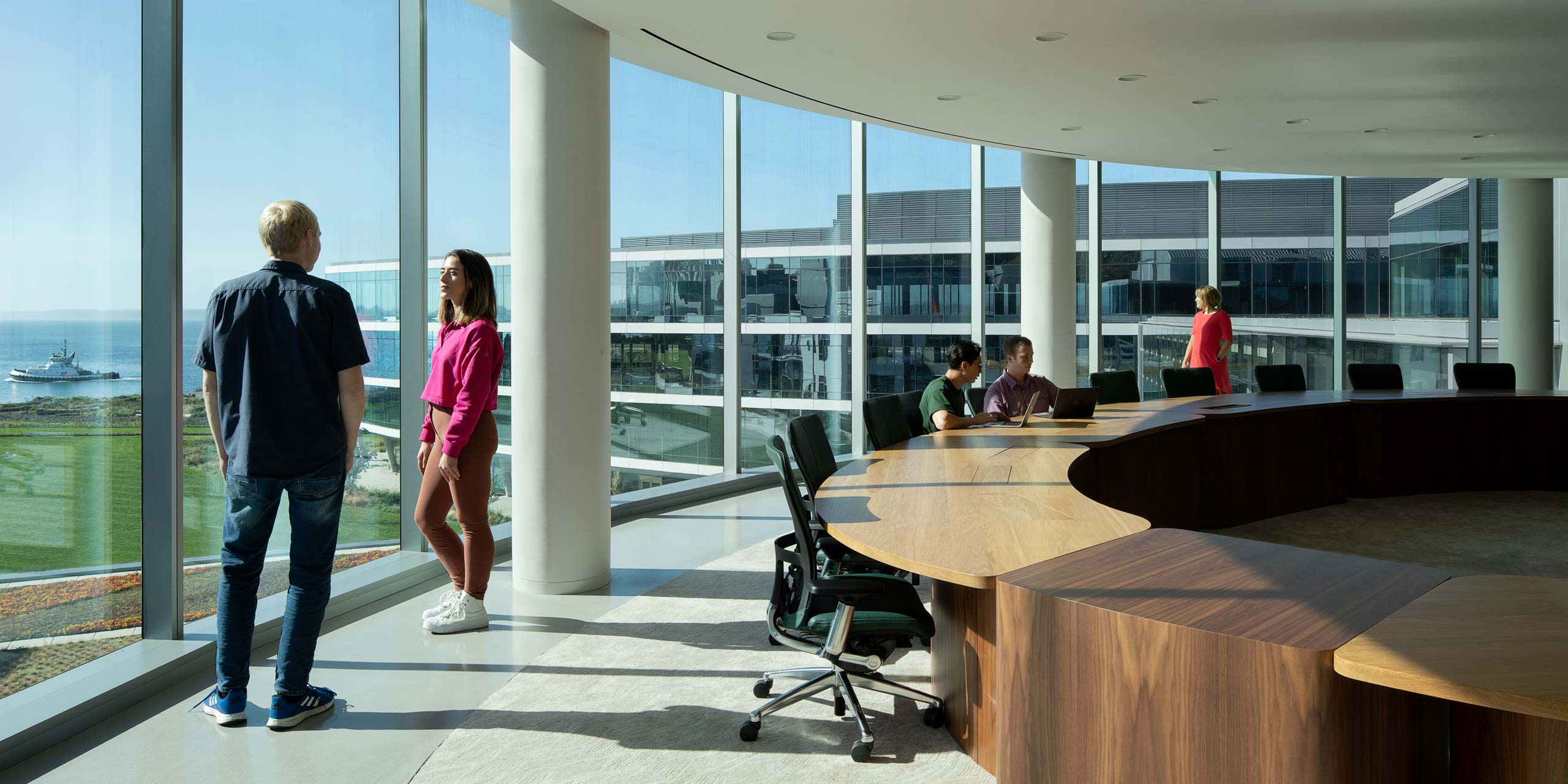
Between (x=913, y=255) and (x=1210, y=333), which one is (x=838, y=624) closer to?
(x=913, y=255)

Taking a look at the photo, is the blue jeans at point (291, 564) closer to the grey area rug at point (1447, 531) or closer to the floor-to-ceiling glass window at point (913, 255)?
the grey area rug at point (1447, 531)

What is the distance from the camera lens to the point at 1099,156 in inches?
335

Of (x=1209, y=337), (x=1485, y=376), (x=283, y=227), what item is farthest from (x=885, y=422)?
(x=1485, y=376)

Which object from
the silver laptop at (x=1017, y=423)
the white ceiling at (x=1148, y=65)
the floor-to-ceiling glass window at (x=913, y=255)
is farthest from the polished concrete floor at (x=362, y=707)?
the floor-to-ceiling glass window at (x=913, y=255)

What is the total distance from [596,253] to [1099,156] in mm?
5773

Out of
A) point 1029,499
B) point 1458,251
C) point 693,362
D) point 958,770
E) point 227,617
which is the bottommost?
point 958,770

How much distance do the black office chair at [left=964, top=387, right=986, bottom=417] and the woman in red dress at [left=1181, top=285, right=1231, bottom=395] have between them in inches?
115

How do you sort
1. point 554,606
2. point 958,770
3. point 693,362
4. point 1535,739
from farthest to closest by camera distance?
1. point 693,362
2. point 554,606
3. point 958,770
4. point 1535,739

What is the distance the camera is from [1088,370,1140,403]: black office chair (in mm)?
6957

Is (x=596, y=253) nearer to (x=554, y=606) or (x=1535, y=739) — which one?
(x=554, y=606)

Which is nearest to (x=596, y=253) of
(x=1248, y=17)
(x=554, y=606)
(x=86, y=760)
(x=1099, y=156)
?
(x=554, y=606)

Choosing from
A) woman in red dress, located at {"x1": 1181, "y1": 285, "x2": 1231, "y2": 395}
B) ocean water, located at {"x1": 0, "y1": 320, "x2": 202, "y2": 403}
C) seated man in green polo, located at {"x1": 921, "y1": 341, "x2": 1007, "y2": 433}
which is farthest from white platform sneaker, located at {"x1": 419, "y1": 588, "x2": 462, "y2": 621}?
woman in red dress, located at {"x1": 1181, "y1": 285, "x2": 1231, "y2": 395}

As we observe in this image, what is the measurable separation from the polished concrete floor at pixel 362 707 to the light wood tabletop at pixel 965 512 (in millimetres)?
1487

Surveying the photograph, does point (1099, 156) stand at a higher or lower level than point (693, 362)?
Answer: higher
